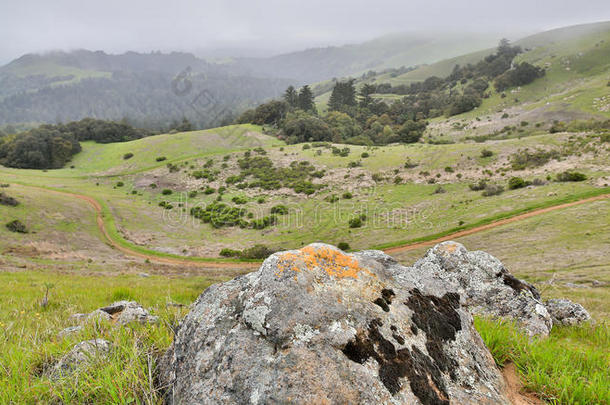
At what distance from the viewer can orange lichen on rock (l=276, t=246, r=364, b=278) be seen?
8.97 ft

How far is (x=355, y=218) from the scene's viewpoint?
101 feet

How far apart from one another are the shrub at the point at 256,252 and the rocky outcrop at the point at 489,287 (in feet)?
68.8

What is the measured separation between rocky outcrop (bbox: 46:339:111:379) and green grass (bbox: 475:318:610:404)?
3.94m

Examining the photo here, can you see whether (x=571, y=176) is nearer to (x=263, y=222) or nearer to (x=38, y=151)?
(x=263, y=222)

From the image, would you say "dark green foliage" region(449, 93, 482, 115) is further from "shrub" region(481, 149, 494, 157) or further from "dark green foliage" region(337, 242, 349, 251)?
"dark green foliage" region(337, 242, 349, 251)

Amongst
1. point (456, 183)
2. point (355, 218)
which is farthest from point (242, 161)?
point (456, 183)

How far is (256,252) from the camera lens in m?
26.7

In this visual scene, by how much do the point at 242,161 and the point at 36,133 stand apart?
56275mm

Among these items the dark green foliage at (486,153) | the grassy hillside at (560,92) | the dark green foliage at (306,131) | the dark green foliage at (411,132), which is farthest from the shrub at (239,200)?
the grassy hillside at (560,92)

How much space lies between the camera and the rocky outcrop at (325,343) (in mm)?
2000

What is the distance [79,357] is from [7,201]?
3998 cm

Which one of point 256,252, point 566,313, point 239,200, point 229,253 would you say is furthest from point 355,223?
point 566,313

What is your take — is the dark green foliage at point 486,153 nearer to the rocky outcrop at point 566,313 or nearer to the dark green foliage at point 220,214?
the dark green foliage at point 220,214

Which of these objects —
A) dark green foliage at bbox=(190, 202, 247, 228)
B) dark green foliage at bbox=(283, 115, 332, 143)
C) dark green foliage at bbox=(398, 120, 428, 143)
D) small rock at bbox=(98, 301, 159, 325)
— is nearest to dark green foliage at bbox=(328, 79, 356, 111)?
dark green foliage at bbox=(398, 120, 428, 143)
